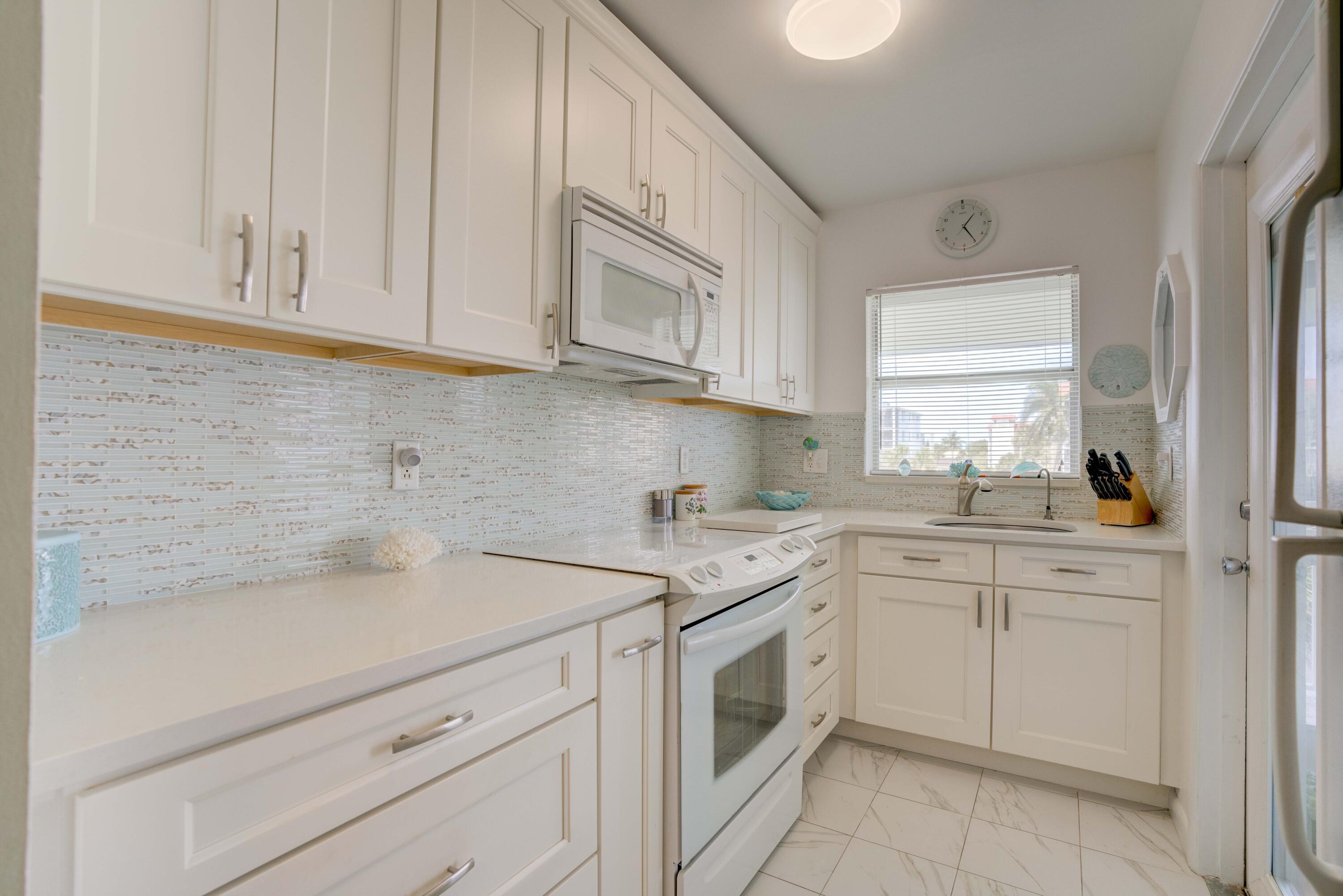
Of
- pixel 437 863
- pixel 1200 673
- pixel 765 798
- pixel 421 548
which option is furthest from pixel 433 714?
pixel 1200 673

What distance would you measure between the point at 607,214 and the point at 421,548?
3.21ft

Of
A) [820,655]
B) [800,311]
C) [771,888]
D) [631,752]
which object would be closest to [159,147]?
[631,752]

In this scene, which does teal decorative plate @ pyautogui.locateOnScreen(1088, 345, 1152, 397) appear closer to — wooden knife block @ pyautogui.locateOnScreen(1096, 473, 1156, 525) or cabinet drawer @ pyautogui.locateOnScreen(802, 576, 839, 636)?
wooden knife block @ pyautogui.locateOnScreen(1096, 473, 1156, 525)

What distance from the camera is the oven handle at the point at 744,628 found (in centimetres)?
146

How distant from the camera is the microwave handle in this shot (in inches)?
79.9

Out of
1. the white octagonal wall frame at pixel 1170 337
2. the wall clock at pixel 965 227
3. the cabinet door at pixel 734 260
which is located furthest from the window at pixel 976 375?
the cabinet door at pixel 734 260

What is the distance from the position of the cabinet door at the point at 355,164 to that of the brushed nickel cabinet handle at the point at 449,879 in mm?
916

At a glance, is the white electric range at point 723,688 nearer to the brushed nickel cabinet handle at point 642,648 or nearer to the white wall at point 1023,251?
the brushed nickel cabinet handle at point 642,648

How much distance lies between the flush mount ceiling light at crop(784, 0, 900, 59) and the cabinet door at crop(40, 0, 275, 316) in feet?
4.34

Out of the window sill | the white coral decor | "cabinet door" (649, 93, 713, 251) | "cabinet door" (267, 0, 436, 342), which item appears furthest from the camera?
the window sill

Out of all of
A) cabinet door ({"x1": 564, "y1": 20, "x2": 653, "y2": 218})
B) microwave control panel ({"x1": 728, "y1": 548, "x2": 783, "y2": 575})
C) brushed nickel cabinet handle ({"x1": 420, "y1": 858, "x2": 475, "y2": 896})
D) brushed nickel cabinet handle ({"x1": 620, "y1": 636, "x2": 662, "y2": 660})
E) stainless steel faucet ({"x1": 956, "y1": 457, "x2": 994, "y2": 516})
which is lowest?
brushed nickel cabinet handle ({"x1": 420, "y1": 858, "x2": 475, "y2": 896})

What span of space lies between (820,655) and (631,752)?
1.27 m

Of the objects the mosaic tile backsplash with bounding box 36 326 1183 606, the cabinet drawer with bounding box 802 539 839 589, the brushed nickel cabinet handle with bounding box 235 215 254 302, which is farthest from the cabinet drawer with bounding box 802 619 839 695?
the brushed nickel cabinet handle with bounding box 235 215 254 302

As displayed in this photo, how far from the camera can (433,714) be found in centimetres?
91
